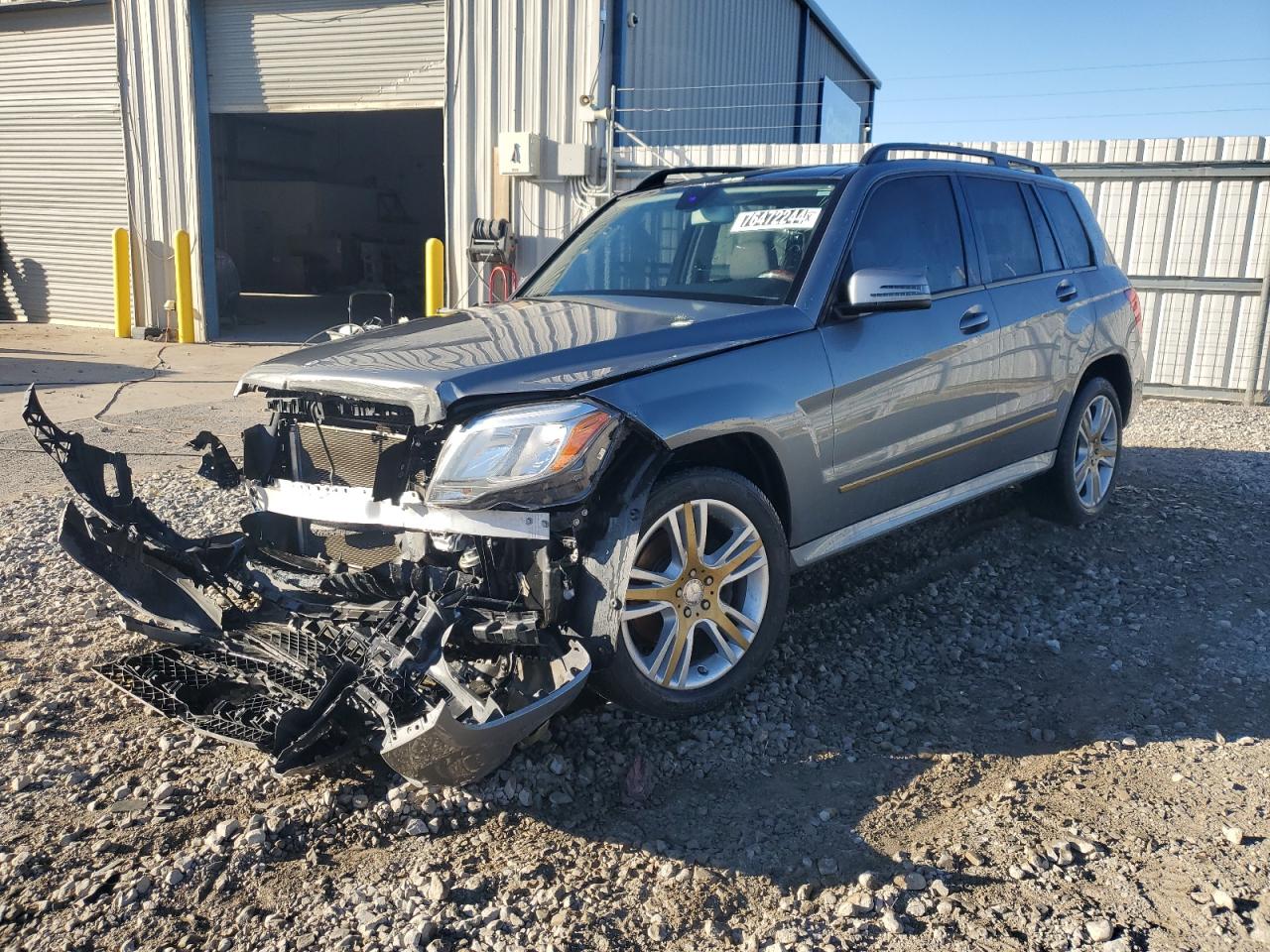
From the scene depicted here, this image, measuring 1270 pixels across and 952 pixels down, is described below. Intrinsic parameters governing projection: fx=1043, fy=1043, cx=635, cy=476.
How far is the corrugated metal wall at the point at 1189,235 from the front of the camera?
33.9ft

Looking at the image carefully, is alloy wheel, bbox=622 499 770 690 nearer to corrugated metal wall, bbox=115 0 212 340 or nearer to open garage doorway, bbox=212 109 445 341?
corrugated metal wall, bbox=115 0 212 340

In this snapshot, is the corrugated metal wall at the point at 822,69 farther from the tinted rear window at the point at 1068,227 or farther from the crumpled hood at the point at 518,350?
the crumpled hood at the point at 518,350

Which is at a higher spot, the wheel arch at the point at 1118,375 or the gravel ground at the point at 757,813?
the wheel arch at the point at 1118,375

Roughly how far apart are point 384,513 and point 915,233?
105 inches

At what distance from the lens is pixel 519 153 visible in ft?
41.7

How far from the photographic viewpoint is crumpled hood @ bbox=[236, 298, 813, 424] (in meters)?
3.12

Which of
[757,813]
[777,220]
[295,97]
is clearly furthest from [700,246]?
[295,97]

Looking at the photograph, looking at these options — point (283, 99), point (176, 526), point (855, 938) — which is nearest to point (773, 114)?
point (283, 99)

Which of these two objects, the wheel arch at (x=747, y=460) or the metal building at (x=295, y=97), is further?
the metal building at (x=295, y=97)

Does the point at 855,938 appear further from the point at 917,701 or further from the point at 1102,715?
the point at 1102,715

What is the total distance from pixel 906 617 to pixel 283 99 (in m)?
13.6

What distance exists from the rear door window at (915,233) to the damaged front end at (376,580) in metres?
1.66

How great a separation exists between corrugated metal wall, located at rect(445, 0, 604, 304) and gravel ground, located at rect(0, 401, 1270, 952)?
9.51 m

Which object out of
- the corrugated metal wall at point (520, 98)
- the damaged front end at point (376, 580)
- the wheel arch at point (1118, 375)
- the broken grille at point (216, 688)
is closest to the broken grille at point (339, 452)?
the damaged front end at point (376, 580)
